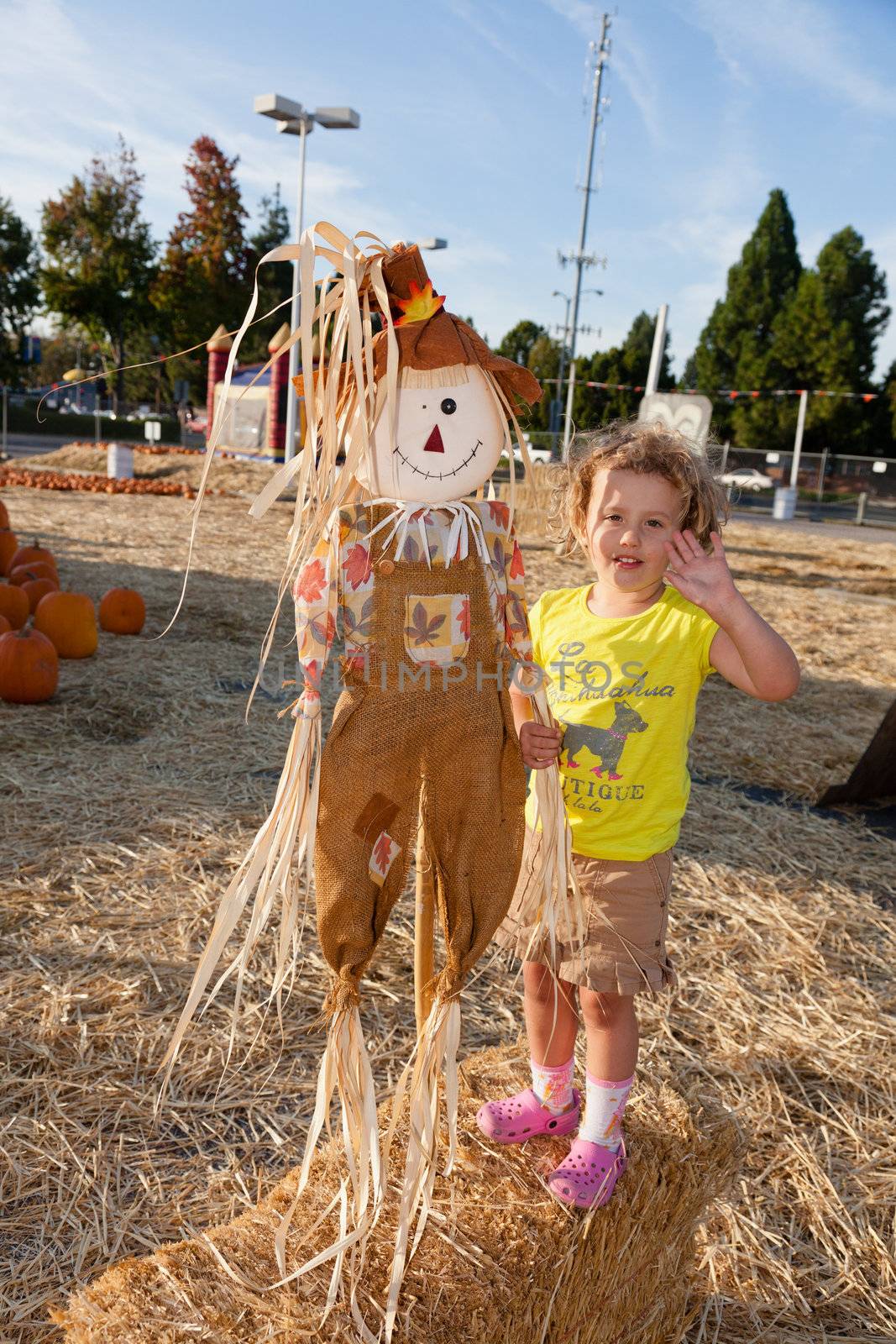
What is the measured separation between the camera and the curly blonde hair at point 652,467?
2012 mm

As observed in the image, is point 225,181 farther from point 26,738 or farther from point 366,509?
point 366,509

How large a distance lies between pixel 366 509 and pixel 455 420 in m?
0.24

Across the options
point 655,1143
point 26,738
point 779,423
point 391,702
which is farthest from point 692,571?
point 779,423

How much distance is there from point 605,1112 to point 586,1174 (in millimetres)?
136

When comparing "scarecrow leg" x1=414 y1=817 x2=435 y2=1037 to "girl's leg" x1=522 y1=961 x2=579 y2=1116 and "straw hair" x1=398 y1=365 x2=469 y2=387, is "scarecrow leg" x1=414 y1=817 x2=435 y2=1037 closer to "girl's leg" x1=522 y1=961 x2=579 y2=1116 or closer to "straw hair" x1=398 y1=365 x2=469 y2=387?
"girl's leg" x1=522 y1=961 x2=579 y2=1116

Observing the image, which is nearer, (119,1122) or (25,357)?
(119,1122)

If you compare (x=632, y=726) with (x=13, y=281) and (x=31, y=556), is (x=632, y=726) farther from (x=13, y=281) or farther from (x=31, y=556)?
(x=13, y=281)

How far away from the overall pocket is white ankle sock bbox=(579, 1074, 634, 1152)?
953 millimetres

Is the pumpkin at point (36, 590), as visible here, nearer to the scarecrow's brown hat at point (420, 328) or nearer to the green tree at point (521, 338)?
the scarecrow's brown hat at point (420, 328)

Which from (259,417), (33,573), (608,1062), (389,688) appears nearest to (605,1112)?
(608,1062)

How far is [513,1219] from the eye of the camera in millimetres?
1729

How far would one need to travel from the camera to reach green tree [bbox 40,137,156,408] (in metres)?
32.7

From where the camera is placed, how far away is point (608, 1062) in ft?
6.59

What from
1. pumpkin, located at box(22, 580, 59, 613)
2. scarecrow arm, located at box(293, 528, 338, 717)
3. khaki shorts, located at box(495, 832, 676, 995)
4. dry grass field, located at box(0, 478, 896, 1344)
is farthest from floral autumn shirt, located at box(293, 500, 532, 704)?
pumpkin, located at box(22, 580, 59, 613)
